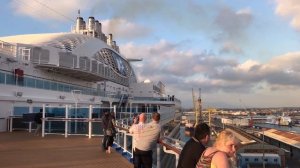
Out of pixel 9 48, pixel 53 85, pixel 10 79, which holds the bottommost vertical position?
pixel 10 79

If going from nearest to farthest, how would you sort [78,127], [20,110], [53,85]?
1. [78,127]
2. [20,110]
3. [53,85]

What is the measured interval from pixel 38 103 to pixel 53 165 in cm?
2514

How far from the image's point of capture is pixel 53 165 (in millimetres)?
11516

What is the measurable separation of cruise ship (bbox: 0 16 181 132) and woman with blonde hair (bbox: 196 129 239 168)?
54.8ft

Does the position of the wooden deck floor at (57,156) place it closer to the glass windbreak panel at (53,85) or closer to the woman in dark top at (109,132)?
the woman in dark top at (109,132)

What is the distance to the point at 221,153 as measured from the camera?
4219 mm

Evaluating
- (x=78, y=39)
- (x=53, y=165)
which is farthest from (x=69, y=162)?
(x=78, y=39)

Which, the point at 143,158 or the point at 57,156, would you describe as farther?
the point at 57,156

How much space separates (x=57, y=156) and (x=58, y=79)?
33450 mm

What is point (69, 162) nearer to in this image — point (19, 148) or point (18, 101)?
point (19, 148)

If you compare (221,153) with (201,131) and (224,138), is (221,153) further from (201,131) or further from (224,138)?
(201,131)

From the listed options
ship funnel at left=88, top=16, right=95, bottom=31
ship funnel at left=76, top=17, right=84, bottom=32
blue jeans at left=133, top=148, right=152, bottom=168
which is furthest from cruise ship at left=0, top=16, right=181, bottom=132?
blue jeans at left=133, top=148, right=152, bottom=168

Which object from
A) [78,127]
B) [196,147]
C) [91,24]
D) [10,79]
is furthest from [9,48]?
[91,24]

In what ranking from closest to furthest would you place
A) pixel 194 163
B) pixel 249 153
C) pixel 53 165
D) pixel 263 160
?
pixel 194 163
pixel 53 165
pixel 263 160
pixel 249 153
